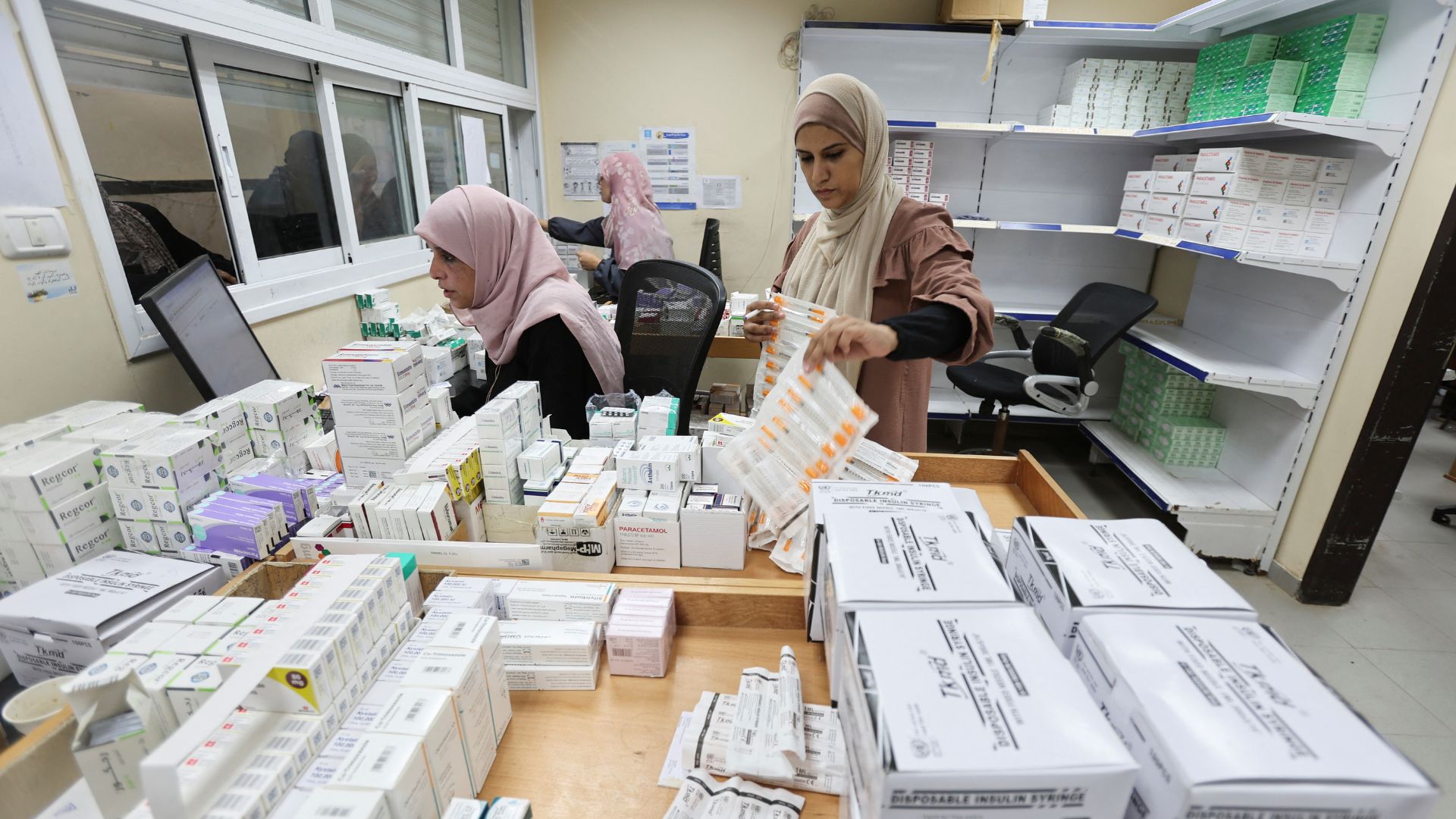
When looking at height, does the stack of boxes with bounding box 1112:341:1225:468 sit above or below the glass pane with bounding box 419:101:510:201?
below

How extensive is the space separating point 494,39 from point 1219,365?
4.48 metres

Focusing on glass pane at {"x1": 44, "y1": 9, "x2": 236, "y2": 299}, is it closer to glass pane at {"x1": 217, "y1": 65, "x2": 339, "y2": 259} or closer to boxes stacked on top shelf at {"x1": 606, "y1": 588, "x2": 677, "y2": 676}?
glass pane at {"x1": 217, "y1": 65, "x2": 339, "y2": 259}

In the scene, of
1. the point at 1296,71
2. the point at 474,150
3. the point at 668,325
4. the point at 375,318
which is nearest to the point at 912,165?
the point at 1296,71

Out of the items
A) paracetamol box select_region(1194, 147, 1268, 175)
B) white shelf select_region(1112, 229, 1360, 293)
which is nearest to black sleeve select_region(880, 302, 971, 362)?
white shelf select_region(1112, 229, 1360, 293)

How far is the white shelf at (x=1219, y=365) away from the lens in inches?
101

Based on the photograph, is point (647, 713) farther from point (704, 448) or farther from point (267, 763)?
point (704, 448)

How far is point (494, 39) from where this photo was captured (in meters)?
3.98

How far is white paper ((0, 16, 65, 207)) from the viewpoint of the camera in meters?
1.37

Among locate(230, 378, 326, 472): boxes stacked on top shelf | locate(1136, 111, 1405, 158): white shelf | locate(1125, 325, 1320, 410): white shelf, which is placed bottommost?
locate(1125, 325, 1320, 410): white shelf

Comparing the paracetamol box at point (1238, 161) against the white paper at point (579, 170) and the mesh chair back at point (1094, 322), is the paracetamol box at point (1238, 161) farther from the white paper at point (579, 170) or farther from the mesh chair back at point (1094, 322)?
the white paper at point (579, 170)

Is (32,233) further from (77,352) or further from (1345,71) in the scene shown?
(1345,71)

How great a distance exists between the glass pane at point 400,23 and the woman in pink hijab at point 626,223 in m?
1.06

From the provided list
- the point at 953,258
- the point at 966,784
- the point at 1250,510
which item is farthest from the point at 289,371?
the point at 1250,510

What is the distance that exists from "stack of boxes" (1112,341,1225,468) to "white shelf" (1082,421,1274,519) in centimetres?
6
